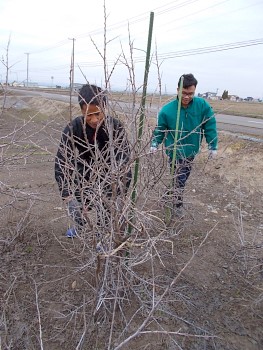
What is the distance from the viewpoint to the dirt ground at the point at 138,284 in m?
2.11

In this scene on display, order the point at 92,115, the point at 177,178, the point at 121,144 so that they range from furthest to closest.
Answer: the point at 177,178
the point at 92,115
the point at 121,144

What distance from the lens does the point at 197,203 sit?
4453 mm

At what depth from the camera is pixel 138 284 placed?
2535mm

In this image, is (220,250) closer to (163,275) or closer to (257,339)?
(163,275)

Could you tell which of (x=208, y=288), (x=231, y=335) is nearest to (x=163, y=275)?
(x=208, y=288)

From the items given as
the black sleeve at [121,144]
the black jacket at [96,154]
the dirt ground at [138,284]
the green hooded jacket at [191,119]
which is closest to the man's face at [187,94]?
the green hooded jacket at [191,119]

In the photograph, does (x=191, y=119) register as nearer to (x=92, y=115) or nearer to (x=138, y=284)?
(x=92, y=115)

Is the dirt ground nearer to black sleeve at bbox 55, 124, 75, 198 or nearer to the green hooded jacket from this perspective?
black sleeve at bbox 55, 124, 75, 198

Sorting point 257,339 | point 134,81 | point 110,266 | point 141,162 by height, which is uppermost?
point 134,81

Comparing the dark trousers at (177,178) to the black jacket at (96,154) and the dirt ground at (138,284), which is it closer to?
the dirt ground at (138,284)

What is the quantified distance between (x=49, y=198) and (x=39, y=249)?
1.49m

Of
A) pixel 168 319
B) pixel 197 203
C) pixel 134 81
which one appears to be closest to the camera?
pixel 134 81

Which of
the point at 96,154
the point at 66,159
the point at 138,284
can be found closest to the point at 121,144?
the point at 96,154

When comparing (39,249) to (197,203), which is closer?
(39,249)
